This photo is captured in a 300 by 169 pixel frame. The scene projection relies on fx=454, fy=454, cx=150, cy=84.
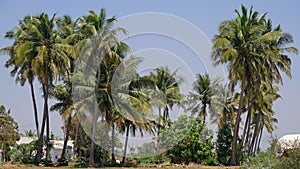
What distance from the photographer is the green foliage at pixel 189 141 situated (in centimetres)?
3253

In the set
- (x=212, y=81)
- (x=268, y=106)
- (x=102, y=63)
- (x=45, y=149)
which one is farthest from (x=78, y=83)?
(x=268, y=106)

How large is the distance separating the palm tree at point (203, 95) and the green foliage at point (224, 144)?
782cm

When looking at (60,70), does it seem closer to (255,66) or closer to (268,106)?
(255,66)

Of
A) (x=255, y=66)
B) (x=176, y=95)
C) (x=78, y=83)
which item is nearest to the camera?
(x=78, y=83)

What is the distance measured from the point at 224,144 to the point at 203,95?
28.4 feet

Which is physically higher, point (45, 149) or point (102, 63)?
point (102, 63)

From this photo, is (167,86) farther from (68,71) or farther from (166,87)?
(68,71)

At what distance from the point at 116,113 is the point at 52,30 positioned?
720 centimetres

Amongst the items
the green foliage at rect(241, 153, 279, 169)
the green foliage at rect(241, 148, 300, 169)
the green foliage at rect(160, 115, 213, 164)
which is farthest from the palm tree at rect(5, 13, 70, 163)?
the green foliage at rect(241, 148, 300, 169)

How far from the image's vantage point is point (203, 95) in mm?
40969

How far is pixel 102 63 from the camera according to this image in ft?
95.5

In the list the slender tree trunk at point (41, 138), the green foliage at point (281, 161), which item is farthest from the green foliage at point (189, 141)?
the green foliage at point (281, 161)

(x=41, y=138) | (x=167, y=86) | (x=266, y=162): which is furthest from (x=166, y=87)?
(x=266, y=162)

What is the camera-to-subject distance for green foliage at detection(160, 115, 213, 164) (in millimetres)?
32531
